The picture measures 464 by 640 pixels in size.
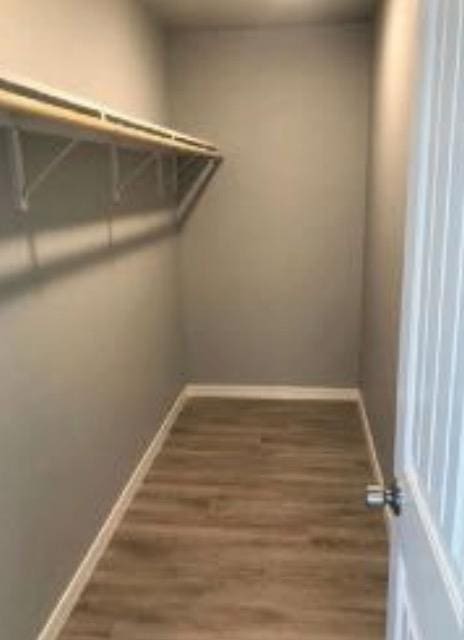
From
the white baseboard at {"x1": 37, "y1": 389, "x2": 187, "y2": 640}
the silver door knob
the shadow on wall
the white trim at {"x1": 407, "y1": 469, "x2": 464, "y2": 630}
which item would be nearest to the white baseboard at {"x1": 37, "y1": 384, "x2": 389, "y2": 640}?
the white baseboard at {"x1": 37, "y1": 389, "x2": 187, "y2": 640}

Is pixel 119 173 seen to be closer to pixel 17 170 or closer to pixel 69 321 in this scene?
pixel 69 321

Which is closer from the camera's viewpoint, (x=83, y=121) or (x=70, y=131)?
(x=83, y=121)

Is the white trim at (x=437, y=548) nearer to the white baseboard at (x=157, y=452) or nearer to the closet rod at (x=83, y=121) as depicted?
the closet rod at (x=83, y=121)

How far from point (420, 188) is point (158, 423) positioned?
262 centimetres

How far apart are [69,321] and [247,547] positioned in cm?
117

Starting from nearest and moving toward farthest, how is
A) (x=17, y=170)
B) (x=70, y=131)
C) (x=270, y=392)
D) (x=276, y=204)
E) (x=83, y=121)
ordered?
(x=83, y=121)
(x=17, y=170)
(x=70, y=131)
(x=276, y=204)
(x=270, y=392)

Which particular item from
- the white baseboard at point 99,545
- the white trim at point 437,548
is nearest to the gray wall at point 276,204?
the white baseboard at point 99,545

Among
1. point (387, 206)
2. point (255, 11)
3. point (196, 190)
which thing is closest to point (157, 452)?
point (196, 190)

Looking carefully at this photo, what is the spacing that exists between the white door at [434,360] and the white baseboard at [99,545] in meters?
1.27

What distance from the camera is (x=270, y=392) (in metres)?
4.13

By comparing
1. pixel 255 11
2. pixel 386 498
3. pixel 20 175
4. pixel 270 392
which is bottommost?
pixel 270 392

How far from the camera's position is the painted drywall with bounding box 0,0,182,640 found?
1.72 m

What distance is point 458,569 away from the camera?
781mm

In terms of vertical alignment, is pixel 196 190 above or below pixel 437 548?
above
